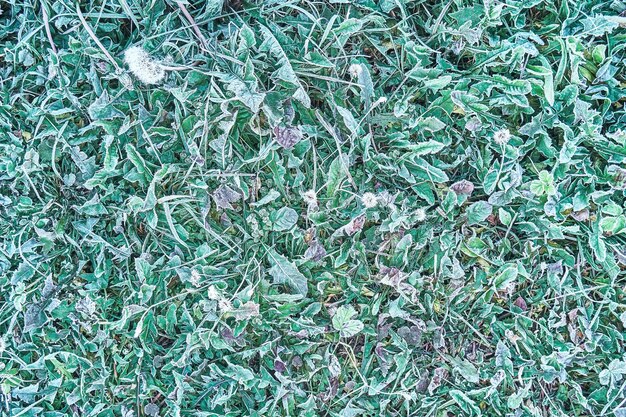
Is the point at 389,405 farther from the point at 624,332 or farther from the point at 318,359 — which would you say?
the point at 624,332

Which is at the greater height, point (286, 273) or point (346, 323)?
point (286, 273)

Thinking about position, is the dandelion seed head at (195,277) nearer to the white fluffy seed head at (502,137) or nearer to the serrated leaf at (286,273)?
the serrated leaf at (286,273)

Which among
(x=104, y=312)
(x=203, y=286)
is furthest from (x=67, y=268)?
(x=203, y=286)

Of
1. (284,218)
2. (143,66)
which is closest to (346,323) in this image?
(284,218)

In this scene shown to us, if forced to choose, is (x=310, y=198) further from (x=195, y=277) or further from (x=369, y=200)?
(x=195, y=277)

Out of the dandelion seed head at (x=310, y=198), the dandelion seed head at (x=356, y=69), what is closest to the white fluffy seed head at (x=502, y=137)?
the dandelion seed head at (x=356, y=69)

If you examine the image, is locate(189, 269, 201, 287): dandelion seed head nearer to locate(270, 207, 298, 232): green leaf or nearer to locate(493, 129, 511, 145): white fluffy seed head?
locate(270, 207, 298, 232): green leaf
